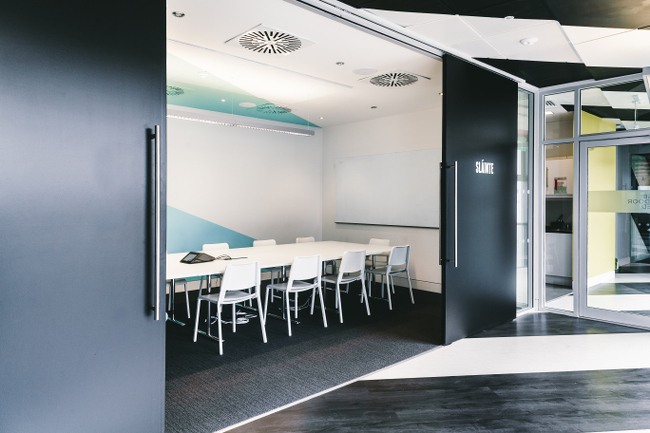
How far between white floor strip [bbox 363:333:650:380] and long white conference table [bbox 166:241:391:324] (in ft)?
6.05

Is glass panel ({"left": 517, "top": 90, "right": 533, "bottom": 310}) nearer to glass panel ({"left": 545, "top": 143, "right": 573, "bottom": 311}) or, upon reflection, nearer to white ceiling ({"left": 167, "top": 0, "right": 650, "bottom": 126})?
glass panel ({"left": 545, "top": 143, "right": 573, "bottom": 311})

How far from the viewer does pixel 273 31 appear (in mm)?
4051

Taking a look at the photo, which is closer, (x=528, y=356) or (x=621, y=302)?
(x=528, y=356)

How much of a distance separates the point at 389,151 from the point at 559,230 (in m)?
3.24

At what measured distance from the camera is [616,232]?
5.49 m

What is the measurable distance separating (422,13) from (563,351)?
11.7 feet

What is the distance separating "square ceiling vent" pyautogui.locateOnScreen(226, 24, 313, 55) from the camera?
13.4 ft

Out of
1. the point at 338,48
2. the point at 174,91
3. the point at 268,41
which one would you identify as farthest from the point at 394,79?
the point at 174,91

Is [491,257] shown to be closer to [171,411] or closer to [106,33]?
[171,411]

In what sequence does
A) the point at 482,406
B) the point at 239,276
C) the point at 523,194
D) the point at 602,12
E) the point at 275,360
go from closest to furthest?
the point at 482,406 → the point at 602,12 → the point at 275,360 → the point at 239,276 → the point at 523,194

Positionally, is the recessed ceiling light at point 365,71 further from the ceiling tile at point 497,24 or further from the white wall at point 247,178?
the white wall at point 247,178

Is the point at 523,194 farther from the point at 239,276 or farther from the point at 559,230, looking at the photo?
the point at 239,276

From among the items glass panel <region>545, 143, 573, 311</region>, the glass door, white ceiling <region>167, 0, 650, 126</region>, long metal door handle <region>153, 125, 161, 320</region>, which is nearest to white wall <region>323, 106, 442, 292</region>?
white ceiling <region>167, 0, 650, 126</region>

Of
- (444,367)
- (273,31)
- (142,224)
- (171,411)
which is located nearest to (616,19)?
(273,31)
